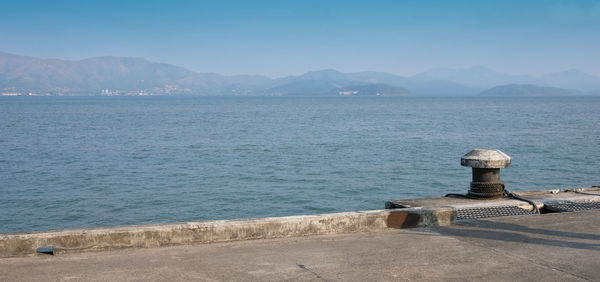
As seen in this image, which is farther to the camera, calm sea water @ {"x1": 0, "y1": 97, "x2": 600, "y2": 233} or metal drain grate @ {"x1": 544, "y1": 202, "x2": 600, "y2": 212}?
calm sea water @ {"x1": 0, "y1": 97, "x2": 600, "y2": 233}

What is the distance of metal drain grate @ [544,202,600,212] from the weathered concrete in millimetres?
2000

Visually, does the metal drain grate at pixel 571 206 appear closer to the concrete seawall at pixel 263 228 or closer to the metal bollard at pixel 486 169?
the concrete seawall at pixel 263 228

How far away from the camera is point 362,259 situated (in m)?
6.51

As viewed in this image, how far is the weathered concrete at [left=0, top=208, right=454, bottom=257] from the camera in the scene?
6671 mm

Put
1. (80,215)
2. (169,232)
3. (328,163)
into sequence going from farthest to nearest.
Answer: (328,163) → (80,215) → (169,232)

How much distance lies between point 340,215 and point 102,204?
50.7ft

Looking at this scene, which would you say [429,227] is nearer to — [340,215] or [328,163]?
[340,215]

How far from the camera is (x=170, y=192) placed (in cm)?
2350

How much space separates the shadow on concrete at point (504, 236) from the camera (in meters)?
7.14

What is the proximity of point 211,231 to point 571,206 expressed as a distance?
18.8 ft

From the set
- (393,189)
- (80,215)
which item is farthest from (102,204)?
(393,189)

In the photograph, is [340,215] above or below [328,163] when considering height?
above

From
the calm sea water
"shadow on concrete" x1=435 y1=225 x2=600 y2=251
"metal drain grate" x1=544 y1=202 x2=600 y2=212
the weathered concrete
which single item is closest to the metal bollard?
"metal drain grate" x1=544 y1=202 x2=600 y2=212

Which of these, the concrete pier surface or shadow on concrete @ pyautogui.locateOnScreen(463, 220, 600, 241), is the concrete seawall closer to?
the concrete pier surface
